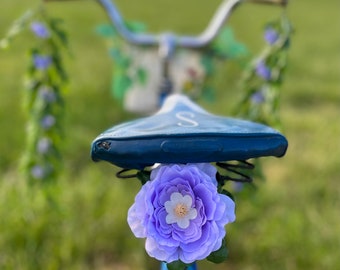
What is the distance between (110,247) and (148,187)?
1381mm

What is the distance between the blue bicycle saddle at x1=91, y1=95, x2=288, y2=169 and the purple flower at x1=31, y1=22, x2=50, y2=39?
0.84 m

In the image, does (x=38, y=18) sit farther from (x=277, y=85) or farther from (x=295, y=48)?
(x=295, y=48)

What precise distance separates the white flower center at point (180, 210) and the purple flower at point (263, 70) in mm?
841

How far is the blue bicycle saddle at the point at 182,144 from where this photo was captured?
102 centimetres

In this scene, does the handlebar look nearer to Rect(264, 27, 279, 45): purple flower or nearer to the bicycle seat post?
the bicycle seat post

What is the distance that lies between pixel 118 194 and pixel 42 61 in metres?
0.84

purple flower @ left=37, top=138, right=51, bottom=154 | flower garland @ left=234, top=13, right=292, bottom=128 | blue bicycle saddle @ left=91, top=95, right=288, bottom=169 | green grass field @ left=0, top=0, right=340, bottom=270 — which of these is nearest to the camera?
blue bicycle saddle @ left=91, top=95, right=288, bottom=169

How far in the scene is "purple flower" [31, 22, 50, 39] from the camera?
1.85 m

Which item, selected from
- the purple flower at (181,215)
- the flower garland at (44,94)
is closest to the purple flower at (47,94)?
the flower garland at (44,94)

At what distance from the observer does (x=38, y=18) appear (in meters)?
1.95

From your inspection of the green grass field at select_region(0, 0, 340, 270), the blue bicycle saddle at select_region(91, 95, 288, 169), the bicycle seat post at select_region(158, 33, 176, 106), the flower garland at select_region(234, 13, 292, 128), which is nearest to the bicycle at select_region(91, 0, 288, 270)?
the blue bicycle saddle at select_region(91, 95, 288, 169)

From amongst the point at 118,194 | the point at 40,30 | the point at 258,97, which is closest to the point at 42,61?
the point at 40,30

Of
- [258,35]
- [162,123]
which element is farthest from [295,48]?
[162,123]


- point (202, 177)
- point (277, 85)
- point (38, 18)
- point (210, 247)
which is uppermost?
point (38, 18)
